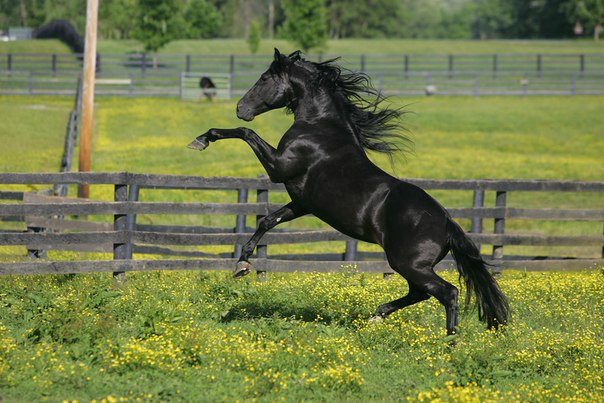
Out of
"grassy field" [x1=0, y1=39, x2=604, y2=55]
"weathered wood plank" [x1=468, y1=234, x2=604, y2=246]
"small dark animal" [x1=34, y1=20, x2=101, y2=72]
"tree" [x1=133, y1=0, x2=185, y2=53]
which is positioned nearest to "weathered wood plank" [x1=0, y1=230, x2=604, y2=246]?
"weathered wood plank" [x1=468, y1=234, x2=604, y2=246]

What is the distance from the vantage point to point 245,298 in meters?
10.1

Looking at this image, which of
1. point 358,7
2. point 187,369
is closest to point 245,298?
point 187,369

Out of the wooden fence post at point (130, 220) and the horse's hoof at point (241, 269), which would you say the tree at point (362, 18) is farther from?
the horse's hoof at point (241, 269)

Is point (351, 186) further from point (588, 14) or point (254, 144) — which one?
point (588, 14)

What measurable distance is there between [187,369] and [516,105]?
139ft

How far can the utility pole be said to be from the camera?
2008cm

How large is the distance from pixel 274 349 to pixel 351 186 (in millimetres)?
1942

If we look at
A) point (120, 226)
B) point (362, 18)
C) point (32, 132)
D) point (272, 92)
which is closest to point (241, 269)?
point (272, 92)

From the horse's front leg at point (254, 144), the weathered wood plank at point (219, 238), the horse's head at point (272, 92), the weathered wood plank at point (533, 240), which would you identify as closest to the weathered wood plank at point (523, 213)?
the weathered wood plank at point (533, 240)

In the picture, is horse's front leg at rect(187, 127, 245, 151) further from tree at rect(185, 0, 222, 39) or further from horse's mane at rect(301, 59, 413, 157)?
tree at rect(185, 0, 222, 39)

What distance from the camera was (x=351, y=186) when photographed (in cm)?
887

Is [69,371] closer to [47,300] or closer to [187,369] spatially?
[187,369]

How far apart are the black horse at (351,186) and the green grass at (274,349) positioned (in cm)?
54

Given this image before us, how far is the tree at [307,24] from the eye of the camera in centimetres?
7338
